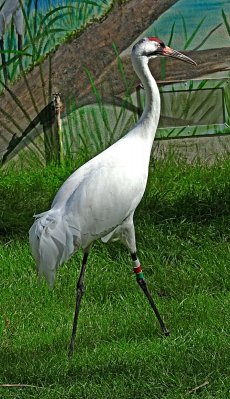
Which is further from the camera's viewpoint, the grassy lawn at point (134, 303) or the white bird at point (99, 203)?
the white bird at point (99, 203)

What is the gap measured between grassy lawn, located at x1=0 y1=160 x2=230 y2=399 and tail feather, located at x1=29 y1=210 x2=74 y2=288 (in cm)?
45

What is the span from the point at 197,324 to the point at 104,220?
2.77 ft

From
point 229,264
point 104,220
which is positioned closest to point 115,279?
point 229,264

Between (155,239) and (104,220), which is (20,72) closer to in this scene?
(155,239)

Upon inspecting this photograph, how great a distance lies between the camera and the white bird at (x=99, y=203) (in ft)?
16.6

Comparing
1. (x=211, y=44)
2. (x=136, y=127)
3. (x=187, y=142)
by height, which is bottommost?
(x=187, y=142)

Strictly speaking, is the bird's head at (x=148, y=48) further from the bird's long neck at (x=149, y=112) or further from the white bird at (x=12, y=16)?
the white bird at (x=12, y=16)

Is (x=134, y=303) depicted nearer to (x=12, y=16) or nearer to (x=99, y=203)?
(x=99, y=203)

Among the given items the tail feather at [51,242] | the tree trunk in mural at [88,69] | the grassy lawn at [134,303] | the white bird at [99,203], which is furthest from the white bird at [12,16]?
the tail feather at [51,242]

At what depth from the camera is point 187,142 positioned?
911cm

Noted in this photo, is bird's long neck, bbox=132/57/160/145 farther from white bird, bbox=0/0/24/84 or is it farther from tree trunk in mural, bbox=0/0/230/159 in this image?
white bird, bbox=0/0/24/84

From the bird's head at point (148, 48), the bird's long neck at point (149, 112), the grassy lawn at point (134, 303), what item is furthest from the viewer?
the bird's head at point (148, 48)

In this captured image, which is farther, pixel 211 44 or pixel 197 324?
pixel 211 44

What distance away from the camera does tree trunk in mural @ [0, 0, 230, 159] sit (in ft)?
30.1
